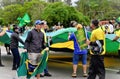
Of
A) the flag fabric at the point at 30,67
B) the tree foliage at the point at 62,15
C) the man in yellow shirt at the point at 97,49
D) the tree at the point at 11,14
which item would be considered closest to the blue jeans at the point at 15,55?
the flag fabric at the point at 30,67

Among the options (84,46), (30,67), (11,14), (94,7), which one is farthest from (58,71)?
(94,7)

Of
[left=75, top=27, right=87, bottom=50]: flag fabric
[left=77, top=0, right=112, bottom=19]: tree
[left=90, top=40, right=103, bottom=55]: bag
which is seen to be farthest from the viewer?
[left=77, top=0, right=112, bottom=19]: tree

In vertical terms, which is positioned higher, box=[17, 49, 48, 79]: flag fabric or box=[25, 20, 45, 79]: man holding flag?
box=[25, 20, 45, 79]: man holding flag

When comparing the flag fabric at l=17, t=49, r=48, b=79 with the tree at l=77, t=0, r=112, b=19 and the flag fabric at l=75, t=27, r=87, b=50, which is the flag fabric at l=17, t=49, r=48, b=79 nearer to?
the flag fabric at l=75, t=27, r=87, b=50

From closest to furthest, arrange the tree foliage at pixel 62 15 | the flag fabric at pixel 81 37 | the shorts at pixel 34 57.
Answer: the shorts at pixel 34 57
the flag fabric at pixel 81 37
the tree foliage at pixel 62 15

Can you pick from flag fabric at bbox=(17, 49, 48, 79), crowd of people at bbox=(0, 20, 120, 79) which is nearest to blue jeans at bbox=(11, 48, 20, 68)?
crowd of people at bbox=(0, 20, 120, 79)

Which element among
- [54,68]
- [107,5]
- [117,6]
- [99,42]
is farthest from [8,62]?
[117,6]

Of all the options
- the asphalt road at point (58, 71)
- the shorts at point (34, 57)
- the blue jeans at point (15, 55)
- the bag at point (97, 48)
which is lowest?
the asphalt road at point (58, 71)

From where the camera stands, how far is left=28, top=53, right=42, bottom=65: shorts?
9391 millimetres

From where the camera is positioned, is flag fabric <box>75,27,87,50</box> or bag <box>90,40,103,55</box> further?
flag fabric <box>75,27,87,50</box>

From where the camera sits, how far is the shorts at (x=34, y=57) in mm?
9391

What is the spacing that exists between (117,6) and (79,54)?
54.1m

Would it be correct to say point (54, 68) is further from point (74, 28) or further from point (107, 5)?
point (107, 5)

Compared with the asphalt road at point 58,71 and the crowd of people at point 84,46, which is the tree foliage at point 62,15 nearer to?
the asphalt road at point 58,71
